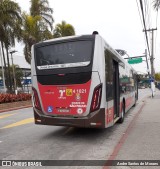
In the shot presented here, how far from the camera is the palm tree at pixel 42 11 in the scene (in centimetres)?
3653

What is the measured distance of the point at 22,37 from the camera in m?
28.4

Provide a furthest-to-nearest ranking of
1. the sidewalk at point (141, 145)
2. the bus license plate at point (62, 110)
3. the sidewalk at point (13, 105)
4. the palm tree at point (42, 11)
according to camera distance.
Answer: the palm tree at point (42, 11) → the sidewalk at point (13, 105) → the bus license plate at point (62, 110) → the sidewalk at point (141, 145)

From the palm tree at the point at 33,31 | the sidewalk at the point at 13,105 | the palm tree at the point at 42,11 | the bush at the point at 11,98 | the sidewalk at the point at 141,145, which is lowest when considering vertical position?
the sidewalk at the point at 13,105

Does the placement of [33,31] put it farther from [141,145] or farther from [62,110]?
[141,145]

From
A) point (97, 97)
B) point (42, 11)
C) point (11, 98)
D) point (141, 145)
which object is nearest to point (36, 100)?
point (97, 97)

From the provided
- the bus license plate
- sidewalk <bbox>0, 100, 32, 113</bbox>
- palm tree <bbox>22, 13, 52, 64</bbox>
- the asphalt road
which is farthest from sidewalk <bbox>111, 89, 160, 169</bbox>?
palm tree <bbox>22, 13, 52, 64</bbox>

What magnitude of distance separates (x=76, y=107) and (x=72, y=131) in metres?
2.04

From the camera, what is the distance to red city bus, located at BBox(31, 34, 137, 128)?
25.3 ft

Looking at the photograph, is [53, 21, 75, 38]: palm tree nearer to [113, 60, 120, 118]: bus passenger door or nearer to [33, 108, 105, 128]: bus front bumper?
[113, 60, 120, 118]: bus passenger door

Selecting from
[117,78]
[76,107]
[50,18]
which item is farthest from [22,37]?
[76,107]

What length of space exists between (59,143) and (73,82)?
190cm

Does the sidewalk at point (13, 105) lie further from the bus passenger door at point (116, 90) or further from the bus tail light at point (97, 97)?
the bus tail light at point (97, 97)

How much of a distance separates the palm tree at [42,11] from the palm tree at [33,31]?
1.93 metres

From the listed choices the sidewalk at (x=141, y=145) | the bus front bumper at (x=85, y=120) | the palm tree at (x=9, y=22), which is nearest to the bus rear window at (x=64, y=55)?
the bus front bumper at (x=85, y=120)
